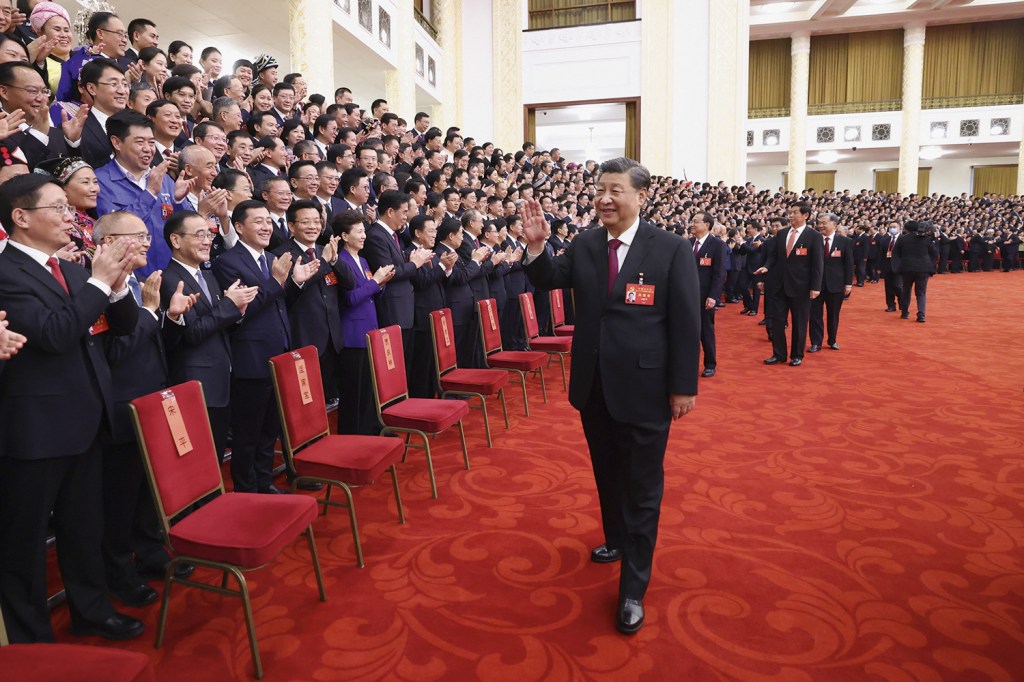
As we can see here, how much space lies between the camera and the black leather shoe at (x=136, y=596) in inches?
86.9

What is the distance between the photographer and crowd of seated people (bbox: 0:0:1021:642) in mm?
1801

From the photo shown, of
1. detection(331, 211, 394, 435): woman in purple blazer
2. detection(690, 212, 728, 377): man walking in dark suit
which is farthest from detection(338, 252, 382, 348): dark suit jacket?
detection(690, 212, 728, 377): man walking in dark suit

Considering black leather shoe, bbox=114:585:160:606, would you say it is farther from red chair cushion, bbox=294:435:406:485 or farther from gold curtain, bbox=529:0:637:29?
gold curtain, bbox=529:0:637:29

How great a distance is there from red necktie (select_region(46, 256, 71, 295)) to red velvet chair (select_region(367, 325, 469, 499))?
1.42m

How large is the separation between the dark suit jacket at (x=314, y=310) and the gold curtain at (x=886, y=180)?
2625 cm

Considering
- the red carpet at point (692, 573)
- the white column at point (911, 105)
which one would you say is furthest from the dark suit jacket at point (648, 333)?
the white column at point (911, 105)

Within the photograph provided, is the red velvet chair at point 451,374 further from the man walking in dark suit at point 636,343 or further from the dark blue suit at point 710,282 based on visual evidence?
the dark blue suit at point 710,282

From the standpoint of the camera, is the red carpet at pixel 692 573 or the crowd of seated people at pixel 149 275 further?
the red carpet at pixel 692 573

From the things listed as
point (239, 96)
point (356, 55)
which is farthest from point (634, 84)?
point (239, 96)

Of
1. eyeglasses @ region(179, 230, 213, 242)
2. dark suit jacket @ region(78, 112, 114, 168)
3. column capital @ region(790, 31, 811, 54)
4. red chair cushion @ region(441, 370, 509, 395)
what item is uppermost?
column capital @ region(790, 31, 811, 54)

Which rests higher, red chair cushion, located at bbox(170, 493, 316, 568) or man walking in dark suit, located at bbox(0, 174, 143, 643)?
man walking in dark suit, located at bbox(0, 174, 143, 643)

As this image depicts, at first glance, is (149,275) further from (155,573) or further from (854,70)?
(854,70)

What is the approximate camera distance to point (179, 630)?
6.81 feet

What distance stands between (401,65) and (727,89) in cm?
788
